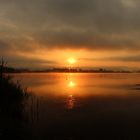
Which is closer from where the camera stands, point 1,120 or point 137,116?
point 1,120

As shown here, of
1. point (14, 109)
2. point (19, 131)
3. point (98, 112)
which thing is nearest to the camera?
point (19, 131)

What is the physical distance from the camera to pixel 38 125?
2730 cm

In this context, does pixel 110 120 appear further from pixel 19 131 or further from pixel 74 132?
pixel 19 131

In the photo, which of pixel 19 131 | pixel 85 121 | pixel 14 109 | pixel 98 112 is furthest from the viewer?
pixel 98 112

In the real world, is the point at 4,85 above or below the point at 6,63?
below

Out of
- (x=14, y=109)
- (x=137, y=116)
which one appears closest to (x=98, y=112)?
(x=137, y=116)

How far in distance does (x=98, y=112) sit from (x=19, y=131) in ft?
70.1

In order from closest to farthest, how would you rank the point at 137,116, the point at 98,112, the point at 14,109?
the point at 14,109
the point at 137,116
the point at 98,112

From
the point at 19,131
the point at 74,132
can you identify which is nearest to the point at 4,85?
the point at 74,132

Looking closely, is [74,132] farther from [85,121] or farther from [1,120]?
[1,120]

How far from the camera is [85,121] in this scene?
101ft

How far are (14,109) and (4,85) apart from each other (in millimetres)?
2599

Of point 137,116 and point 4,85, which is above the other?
point 4,85

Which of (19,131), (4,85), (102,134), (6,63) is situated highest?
(6,63)
